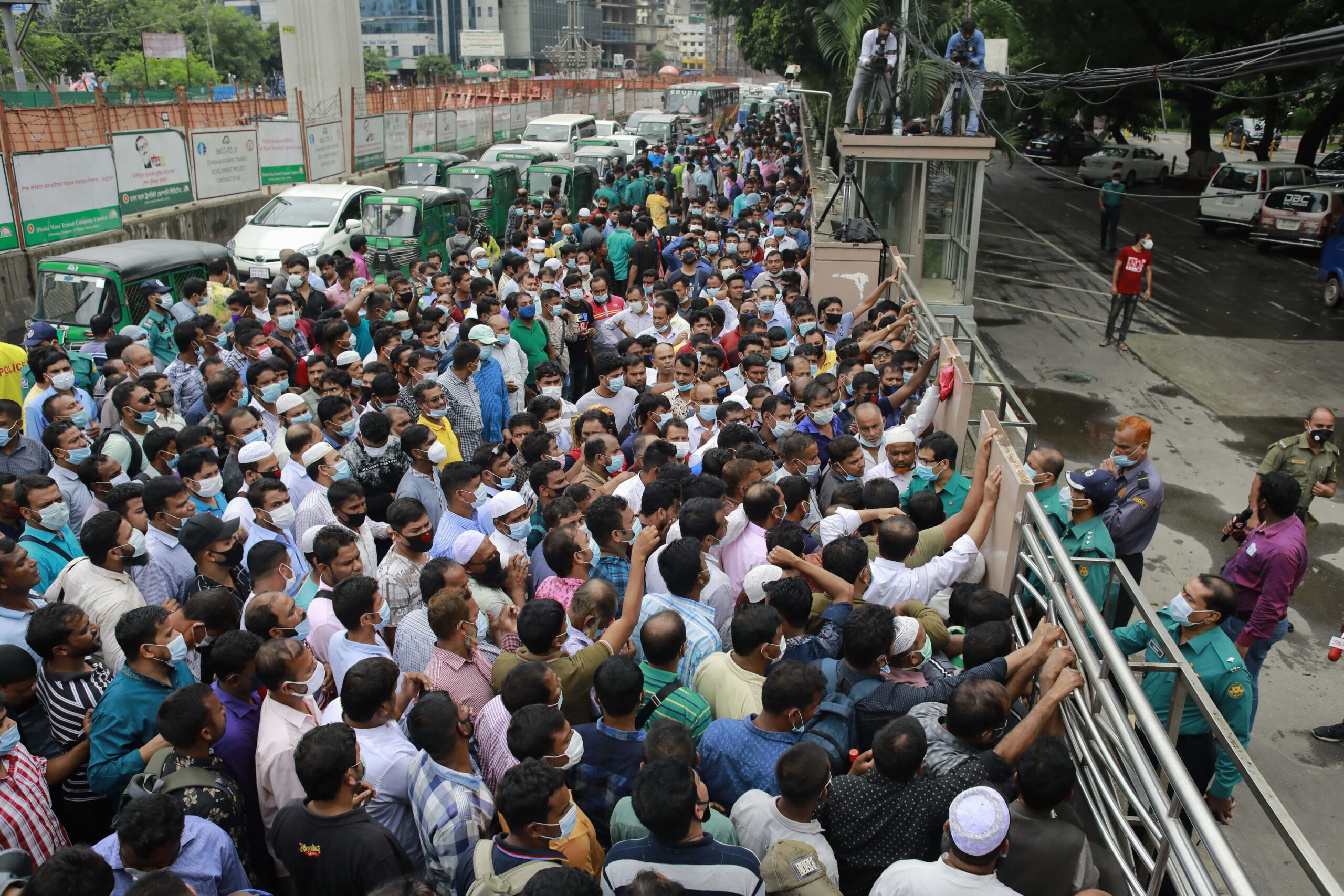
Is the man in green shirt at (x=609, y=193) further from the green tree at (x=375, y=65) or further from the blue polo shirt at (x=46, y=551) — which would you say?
the green tree at (x=375, y=65)

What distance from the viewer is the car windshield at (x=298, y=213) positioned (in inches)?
605

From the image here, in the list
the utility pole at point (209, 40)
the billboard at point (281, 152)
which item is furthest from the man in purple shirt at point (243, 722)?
the utility pole at point (209, 40)

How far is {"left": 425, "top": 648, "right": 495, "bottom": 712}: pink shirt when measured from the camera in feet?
12.7

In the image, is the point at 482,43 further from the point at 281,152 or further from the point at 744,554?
the point at 744,554

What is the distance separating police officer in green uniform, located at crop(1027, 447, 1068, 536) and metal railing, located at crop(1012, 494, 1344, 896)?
804mm

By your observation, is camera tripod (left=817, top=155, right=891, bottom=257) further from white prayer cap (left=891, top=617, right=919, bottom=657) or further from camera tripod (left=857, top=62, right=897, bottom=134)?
white prayer cap (left=891, top=617, right=919, bottom=657)

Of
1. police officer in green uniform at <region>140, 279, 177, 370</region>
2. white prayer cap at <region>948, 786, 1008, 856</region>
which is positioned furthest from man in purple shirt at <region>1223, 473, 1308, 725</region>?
police officer in green uniform at <region>140, 279, 177, 370</region>

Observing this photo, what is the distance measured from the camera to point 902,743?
318 cm

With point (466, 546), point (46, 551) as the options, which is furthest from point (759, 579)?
point (46, 551)

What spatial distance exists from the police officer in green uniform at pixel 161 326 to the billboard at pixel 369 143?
16639 mm

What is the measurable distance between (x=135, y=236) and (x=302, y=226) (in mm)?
2712

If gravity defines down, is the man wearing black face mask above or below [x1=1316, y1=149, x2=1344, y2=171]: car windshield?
below

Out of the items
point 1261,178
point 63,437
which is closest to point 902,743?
point 63,437

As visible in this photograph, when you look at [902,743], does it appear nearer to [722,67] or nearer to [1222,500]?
[1222,500]
